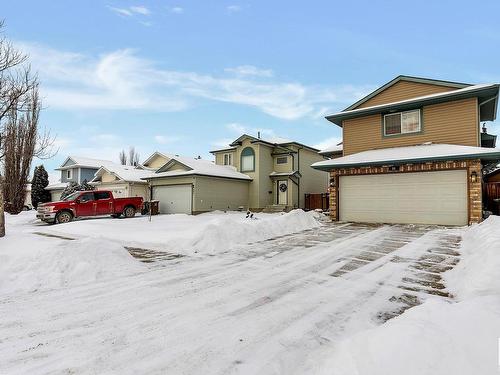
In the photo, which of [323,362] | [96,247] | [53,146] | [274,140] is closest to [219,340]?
[323,362]

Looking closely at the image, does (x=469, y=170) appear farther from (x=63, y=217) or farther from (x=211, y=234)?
(x=63, y=217)

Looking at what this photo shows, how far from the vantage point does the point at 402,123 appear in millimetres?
16453

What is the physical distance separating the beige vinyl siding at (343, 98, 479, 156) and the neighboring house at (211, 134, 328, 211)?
10.4 meters

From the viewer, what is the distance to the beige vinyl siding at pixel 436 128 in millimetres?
14573

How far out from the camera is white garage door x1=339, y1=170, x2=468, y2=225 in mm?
13625

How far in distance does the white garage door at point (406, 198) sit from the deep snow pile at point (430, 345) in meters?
11.6

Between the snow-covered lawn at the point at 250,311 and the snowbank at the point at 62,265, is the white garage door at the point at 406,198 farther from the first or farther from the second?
the snowbank at the point at 62,265

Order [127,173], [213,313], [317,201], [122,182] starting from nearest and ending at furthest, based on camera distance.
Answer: [213,313] → [317,201] → [122,182] → [127,173]

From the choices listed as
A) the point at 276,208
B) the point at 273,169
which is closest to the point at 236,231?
the point at 276,208

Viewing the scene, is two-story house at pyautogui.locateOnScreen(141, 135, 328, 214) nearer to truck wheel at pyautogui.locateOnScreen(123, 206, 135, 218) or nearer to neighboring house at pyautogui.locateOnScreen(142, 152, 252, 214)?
neighboring house at pyautogui.locateOnScreen(142, 152, 252, 214)

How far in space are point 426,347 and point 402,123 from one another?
1622 cm

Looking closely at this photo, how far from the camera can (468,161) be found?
13227mm

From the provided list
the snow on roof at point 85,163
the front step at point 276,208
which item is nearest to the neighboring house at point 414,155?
the front step at point 276,208

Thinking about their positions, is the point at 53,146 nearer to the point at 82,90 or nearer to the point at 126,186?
the point at 82,90
